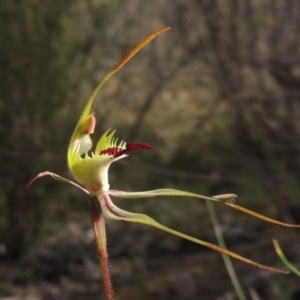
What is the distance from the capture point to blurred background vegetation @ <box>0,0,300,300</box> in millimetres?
3766

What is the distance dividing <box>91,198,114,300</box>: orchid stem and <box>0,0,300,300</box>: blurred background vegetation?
2555 mm

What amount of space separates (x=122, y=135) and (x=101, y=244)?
3680mm

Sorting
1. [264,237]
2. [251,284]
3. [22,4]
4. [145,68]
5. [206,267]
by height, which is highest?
[145,68]

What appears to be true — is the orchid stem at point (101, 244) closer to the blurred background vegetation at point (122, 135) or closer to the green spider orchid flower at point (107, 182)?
the green spider orchid flower at point (107, 182)

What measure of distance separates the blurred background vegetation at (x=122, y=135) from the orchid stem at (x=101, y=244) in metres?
2.55

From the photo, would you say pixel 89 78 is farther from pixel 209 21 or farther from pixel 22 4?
pixel 209 21

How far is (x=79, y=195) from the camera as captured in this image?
4.36 m

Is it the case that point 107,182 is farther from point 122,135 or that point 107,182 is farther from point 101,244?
point 122,135

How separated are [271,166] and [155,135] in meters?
1.29

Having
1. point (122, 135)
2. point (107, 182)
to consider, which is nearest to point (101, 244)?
point (107, 182)

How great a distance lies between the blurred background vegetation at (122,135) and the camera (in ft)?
12.4

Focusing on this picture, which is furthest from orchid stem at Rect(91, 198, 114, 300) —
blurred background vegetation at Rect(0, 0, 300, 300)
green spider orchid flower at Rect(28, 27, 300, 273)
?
blurred background vegetation at Rect(0, 0, 300, 300)

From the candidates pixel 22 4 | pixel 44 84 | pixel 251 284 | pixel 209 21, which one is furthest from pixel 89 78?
pixel 251 284

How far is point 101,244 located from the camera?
0.97 m
